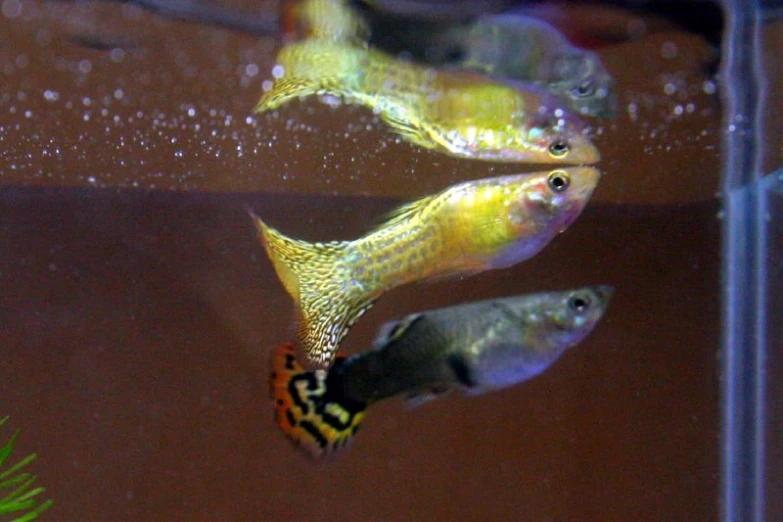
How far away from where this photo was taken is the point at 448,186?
1.83m

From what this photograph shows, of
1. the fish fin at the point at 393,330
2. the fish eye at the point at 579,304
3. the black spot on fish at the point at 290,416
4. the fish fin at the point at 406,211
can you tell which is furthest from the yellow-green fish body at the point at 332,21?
the black spot on fish at the point at 290,416

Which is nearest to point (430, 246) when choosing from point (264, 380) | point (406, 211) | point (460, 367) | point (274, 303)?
point (406, 211)

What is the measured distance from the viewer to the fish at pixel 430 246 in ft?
5.19

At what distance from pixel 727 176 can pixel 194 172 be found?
5.71 ft

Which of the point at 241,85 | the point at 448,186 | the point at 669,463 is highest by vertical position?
the point at 241,85

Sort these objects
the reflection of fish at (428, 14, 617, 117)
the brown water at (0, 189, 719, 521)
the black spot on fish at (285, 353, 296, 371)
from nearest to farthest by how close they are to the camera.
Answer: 1. the black spot on fish at (285, 353, 296, 371)
2. the reflection of fish at (428, 14, 617, 117)
3. the brown water at (0, 189, 719, 521)

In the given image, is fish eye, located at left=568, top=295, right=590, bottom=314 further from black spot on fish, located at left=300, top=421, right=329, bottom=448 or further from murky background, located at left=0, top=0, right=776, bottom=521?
black spot on fish, located at left=300, top=421, right=329, bottom=448

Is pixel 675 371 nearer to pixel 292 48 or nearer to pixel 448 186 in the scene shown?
pixel 448 186

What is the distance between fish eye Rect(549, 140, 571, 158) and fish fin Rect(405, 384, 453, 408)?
24.6 inches

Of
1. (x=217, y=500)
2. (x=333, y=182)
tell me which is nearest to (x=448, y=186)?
(x=333, y=182)

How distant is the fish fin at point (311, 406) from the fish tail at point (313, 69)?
2.16ft

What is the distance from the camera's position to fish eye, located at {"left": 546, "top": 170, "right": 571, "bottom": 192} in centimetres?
161

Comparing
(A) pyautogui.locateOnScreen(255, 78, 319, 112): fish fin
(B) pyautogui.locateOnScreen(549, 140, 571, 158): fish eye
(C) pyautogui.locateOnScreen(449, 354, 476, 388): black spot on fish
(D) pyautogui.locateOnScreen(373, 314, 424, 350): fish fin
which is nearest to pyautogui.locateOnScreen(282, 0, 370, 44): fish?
(A) pyautogui.locateOnScreen(255, 78, 319, 112): fish fin

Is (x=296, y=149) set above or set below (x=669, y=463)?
above
